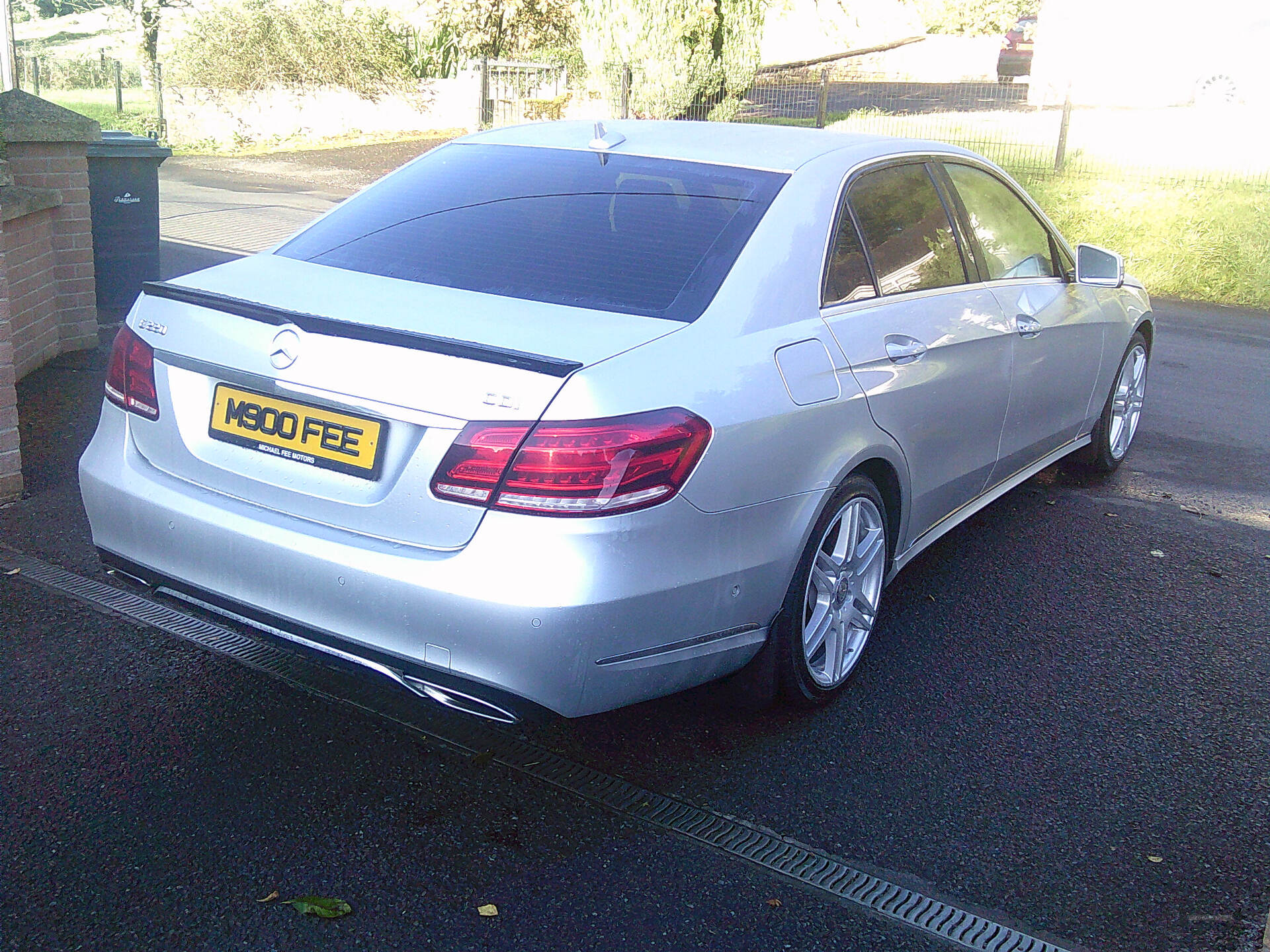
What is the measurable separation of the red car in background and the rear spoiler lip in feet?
114

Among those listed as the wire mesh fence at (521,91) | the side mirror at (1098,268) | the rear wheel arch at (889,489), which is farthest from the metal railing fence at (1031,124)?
the rear wheel arch at (889,489)

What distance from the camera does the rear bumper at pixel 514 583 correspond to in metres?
2.61

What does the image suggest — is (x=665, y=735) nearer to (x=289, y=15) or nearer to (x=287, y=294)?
(x=287, y=294)

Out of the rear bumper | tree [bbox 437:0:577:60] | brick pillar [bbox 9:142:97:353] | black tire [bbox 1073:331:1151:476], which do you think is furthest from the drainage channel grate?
tree [bbox 437:0:577:60]

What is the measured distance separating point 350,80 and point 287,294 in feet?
84.1

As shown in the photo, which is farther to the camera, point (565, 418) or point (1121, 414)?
point (1121, 414)

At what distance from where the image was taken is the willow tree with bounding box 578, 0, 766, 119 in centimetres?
1853

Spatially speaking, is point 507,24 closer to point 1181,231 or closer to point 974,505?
point 1181,231

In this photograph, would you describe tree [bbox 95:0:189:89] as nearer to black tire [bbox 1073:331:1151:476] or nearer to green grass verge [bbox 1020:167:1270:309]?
green grass verge [bbox 1020:167:1270:309]

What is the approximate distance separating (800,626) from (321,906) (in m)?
1.41

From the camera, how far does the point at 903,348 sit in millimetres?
3684

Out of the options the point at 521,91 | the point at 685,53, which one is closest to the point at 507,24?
the point at 521,91

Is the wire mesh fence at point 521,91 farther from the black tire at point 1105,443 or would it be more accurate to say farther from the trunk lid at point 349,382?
the trunk lid at point 349,382

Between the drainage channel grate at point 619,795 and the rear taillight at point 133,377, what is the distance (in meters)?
0.62
